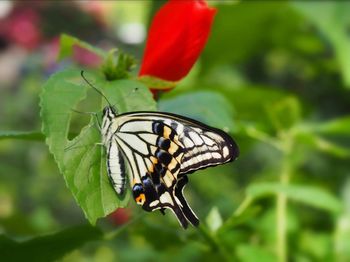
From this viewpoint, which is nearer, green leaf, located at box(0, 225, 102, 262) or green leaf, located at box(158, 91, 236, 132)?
green leaf, located at box(0, 225, 102, 262)

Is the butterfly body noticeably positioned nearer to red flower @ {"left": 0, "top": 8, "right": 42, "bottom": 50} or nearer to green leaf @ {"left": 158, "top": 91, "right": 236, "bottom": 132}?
green leaf @ {"left": 158, "top": 91, "right": 236, "bottom": 132}

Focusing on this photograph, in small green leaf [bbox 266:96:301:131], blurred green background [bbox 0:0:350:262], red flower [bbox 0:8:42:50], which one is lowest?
red flower [bbox 0:8:42:50]

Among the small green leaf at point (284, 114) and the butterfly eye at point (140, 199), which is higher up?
the butterfly eye at point (140, 199)

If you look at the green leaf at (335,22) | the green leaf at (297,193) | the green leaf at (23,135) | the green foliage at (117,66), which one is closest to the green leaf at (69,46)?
the green foliage at (117,66)

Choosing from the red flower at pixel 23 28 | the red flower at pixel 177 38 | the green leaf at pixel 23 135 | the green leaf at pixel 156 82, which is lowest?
the red flower at pixel 23 28

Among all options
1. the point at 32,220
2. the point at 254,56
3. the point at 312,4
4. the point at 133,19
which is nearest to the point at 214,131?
the point at 32,220

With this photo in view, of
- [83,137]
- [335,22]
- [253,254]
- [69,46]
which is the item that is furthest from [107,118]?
[335,22]

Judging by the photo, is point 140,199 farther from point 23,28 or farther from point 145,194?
point 23,28

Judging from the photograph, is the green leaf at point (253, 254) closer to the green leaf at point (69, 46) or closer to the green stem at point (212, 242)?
the green stem at point (212, 242)

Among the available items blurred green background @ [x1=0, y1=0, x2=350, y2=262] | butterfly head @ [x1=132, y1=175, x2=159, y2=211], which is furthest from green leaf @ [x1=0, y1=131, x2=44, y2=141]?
butterfly head @ [x1=132, y1=175, x2=159, y2=211]
